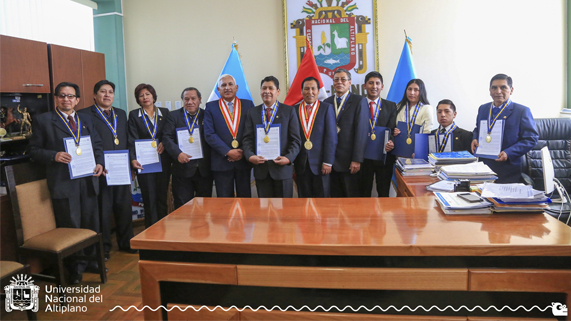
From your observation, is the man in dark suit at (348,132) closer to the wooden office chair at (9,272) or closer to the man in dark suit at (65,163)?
the man in dark suit at (65,163)

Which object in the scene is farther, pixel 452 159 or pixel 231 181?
pixel 231 181

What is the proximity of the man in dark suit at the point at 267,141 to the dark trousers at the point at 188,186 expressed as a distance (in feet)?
2.20

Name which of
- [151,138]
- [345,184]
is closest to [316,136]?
[345,184]

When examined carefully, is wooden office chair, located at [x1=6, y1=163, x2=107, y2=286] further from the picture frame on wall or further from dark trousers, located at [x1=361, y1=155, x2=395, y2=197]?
the picture frame on wall

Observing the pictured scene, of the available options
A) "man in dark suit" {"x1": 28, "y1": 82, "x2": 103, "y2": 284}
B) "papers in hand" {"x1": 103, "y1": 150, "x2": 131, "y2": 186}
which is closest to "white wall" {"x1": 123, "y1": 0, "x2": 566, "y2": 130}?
"papers in hand" {"x1": 103, "y1": 150, "x2": 131, "y2": 186}

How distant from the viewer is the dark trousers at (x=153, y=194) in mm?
3562

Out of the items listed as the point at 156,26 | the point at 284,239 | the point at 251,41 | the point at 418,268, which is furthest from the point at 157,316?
the point at 156,26

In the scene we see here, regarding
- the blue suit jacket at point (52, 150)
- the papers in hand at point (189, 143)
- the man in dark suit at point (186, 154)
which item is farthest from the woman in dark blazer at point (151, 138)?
the blue suit jacket at point (52, 150)

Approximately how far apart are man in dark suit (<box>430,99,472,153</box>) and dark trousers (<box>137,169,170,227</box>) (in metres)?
2.59

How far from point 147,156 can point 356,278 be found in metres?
2.71

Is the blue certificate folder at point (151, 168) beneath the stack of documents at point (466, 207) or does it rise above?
above

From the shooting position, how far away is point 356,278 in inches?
50.6

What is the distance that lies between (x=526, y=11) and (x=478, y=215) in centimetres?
363

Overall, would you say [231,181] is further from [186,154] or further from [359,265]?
[359,265]
